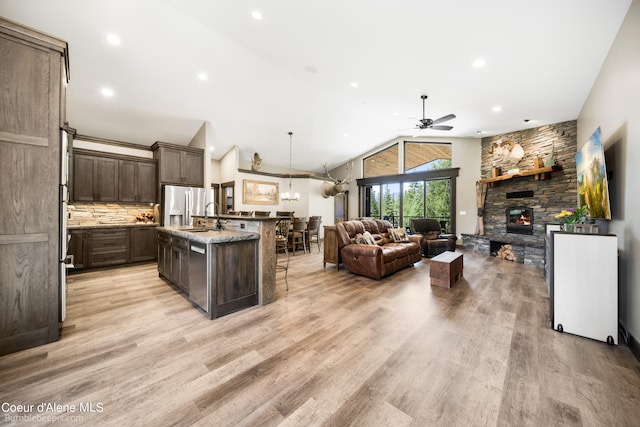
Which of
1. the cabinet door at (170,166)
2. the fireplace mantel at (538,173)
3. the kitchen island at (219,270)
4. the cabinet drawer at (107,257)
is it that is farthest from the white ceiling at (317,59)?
the kitchen island at (219,270)

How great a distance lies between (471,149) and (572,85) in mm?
3722

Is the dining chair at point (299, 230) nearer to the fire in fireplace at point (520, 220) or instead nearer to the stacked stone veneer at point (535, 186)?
the stacked stone veneer at point (535, 186)

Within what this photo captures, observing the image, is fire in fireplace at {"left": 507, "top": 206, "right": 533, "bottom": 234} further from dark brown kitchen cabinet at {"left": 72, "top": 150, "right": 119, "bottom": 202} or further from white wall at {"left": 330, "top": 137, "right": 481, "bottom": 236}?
dark brown kitchen cabinet at {"left": 72, "top": 150, "right": 119, "bottom": 202}

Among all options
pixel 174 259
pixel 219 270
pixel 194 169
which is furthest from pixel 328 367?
pixel 194 169

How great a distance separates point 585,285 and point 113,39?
6613 millimetres

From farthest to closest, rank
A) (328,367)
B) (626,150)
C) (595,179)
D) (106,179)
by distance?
(106,179), (595,179), (626,150), (328,367)

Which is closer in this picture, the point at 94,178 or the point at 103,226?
the point at 103,226

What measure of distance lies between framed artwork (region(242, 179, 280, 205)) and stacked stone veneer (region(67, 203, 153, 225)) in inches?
114

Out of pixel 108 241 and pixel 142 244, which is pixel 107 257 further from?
pixel 142 244

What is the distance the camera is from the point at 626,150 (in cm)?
243

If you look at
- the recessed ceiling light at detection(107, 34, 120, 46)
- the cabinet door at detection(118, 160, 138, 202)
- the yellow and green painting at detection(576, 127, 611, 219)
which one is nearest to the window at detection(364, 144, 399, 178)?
the yellow and green painting at detection(576, 127, 611, 219)

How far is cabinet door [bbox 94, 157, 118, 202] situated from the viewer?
16.6ft

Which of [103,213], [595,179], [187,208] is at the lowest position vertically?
[103,213]

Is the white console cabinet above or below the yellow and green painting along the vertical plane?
below
